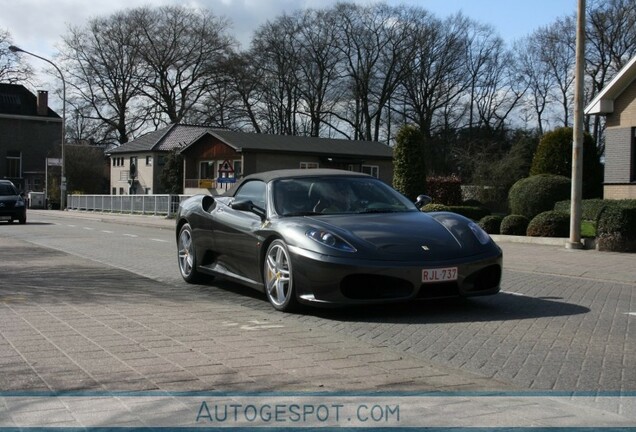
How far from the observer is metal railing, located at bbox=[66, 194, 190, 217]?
1428 inches

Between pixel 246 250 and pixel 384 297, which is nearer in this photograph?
pixel 384 297

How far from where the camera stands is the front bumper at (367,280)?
21.1ft

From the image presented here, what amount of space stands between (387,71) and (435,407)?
6719cm

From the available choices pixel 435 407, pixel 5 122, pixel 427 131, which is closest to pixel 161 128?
pixel 5 122

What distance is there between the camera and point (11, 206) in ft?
85.9

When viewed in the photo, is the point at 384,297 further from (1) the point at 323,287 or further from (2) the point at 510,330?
(2) the point at 510,330

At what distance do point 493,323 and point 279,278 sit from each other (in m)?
2.08

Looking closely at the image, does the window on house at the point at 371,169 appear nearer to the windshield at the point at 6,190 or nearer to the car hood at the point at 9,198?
the windshield at the point at 6,190

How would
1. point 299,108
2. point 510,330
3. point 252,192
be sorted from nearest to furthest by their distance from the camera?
point 510,330, point 252,192, point 299,108

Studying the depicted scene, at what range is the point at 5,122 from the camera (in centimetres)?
7906

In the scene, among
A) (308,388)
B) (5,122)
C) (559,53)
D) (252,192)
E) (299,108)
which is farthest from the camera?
(5,122)

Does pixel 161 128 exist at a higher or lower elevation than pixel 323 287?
higher

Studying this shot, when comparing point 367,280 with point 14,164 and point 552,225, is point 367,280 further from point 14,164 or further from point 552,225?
point 14,164

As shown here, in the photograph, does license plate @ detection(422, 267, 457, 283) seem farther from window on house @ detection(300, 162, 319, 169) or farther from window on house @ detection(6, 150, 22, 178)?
window on house @ detection(6, 150, 22, 178)
